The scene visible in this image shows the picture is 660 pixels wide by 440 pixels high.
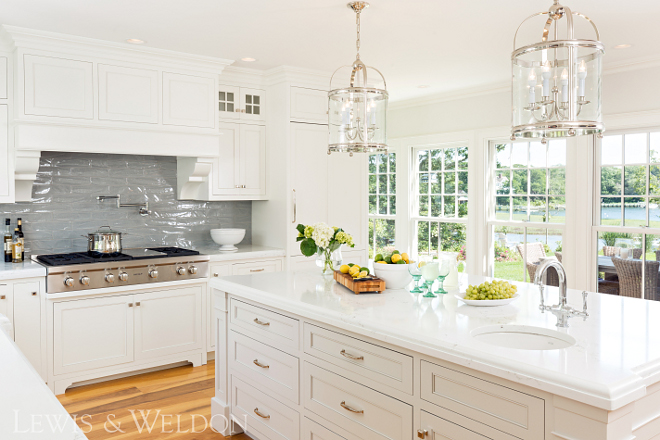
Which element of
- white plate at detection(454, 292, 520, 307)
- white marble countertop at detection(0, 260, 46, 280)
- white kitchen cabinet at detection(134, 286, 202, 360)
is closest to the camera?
white plate at detection(454, 292, 520, 307)

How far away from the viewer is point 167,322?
4148mm

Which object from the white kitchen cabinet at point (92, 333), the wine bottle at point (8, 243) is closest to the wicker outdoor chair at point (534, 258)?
the white kitchen cabinet at point (92, 333)

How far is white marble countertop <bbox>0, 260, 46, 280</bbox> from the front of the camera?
3.47 metres

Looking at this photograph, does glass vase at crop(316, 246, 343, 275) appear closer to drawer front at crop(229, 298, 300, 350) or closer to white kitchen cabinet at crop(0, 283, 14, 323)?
drawer front at crop(229, 298, 300, 350)

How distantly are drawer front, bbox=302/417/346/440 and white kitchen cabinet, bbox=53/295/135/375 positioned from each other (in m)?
2.08

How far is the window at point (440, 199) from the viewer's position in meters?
5.86

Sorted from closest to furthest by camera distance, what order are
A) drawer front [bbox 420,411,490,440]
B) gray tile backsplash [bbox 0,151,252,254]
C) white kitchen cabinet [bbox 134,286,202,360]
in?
drawer front [bbox 420,411,490,440], white kitchen cabinet [bbox 134,286,202,360], gray tile backsplash [bbox 0,151,252,254]

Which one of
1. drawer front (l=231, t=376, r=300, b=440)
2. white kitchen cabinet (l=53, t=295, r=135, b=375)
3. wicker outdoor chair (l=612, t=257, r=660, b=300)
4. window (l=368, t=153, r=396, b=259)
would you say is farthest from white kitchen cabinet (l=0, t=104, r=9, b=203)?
wicker outdoor chair (l=612, t=257, r=660, b=300)

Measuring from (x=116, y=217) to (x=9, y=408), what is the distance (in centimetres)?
363

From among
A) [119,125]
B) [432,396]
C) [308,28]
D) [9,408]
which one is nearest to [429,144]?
[308,28]

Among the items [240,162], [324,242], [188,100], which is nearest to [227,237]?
[240,162]

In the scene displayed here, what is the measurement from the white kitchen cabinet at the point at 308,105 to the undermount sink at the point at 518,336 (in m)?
3.29

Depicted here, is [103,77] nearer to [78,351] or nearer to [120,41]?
[120,41]

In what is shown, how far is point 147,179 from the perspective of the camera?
468 centimetres
